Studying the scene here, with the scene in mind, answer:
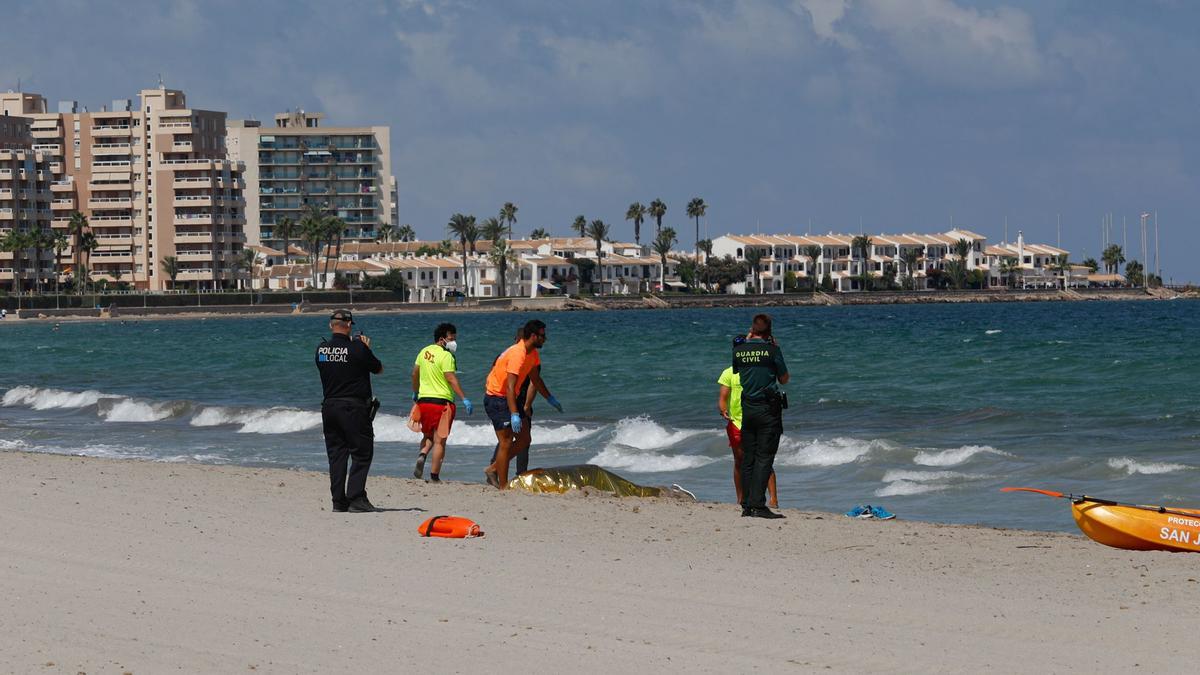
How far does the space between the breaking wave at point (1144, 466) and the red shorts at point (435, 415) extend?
8566mm

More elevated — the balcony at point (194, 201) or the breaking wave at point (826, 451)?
the balcony at point (194, 201)

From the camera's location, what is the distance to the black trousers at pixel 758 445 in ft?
41.2

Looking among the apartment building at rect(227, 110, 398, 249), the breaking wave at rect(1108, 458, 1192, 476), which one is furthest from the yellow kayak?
the apartment building at rect(227, 110, 398, 249)

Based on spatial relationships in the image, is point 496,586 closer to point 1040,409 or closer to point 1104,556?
point 1104,556

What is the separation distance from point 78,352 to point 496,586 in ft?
195

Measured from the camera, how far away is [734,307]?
164 metres

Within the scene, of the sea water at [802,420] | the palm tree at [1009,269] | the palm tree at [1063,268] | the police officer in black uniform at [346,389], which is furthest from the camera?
the palm tree at [1063,268]

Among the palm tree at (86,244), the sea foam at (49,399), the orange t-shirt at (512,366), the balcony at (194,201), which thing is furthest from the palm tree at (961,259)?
the orange t-shirt at (512,366)

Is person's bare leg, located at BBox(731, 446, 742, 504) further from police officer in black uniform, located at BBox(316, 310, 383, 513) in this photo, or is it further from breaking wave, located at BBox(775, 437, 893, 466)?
breaking wave, located at BBox(775, 437, 893, 466)

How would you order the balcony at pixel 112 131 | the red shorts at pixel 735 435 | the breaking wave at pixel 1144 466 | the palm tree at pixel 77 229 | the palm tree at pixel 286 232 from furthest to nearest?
the palm tree at pixel 286 232 < the balcony at pixel 112 131 < the palm tree at pixel 77 229 < the breaking wave at pixel 1144 466 < the red shorts at pixel 735 435

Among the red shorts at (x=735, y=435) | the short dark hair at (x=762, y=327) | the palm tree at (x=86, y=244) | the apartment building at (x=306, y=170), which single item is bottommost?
the red shorts at (x=735, y=435)

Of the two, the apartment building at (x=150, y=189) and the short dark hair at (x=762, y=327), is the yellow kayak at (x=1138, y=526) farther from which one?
the apartment building at (x=150, y=189)

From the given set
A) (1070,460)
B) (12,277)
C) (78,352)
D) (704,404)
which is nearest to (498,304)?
(12,277)

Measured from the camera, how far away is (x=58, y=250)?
142m
